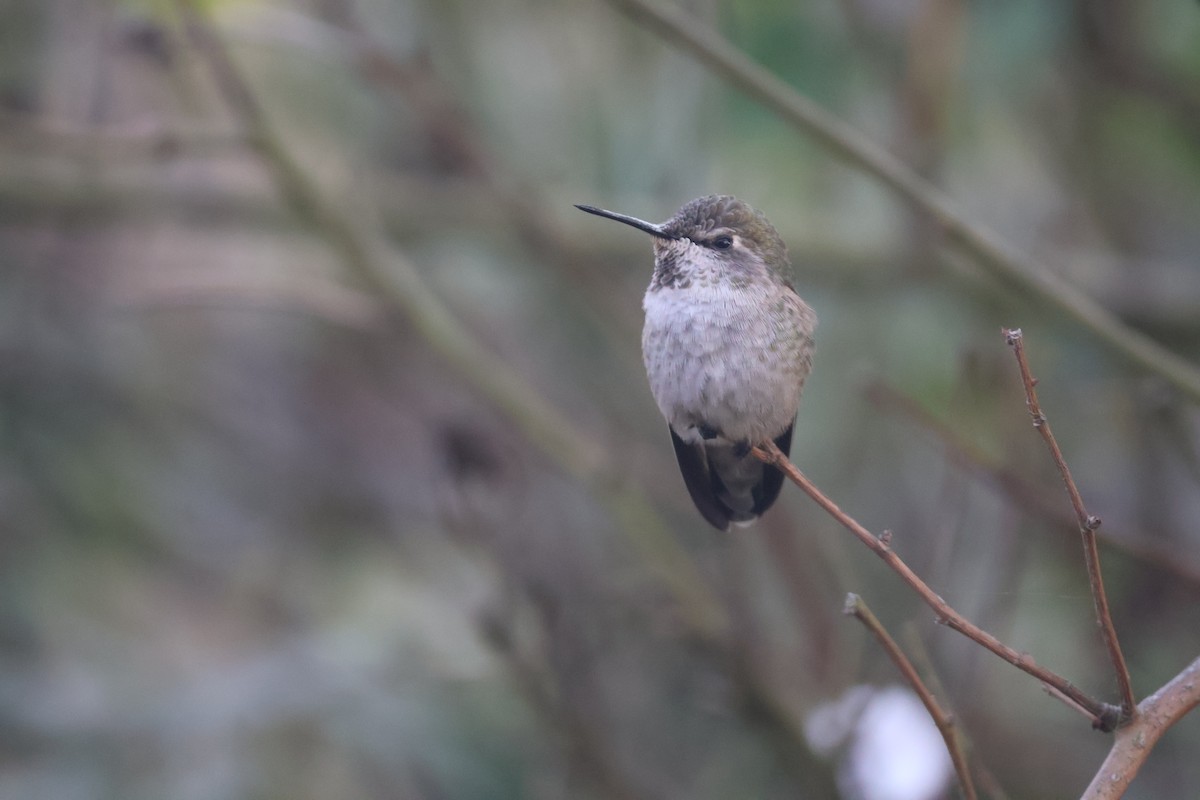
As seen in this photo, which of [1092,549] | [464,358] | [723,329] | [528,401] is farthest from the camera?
[528,401]

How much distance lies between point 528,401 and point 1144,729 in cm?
234

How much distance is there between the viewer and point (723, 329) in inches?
80.5

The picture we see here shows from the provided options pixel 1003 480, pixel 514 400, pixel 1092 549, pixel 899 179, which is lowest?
pixel 1092 549

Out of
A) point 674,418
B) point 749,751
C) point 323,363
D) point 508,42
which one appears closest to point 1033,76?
point 508,42

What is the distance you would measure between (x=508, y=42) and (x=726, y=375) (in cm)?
317

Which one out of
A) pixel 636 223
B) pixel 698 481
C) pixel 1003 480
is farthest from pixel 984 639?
pixel 1003 480

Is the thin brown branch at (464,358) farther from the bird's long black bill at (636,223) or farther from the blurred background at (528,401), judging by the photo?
the bird's long black bill at (636,223)

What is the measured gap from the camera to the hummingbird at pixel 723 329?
2021mm

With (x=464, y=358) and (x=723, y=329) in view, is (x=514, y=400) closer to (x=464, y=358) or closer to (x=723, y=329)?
(x=464, y=358)

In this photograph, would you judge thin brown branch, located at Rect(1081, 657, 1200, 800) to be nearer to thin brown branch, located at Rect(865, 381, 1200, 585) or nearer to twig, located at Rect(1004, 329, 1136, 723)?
twig, located at Rect(1004, 329, 1136, 723)

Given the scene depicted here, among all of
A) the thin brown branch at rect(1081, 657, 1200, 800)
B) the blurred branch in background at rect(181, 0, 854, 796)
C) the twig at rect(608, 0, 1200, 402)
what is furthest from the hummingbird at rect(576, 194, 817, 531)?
the blurred branch in background at rect(181, 0, 854, 796)

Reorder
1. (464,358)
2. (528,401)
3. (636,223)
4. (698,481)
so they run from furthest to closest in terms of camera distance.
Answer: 1. (528,401)
2. (464,358)
3. (698,481)
4. (636,223)

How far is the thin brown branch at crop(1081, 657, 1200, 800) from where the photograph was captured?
1278 mm

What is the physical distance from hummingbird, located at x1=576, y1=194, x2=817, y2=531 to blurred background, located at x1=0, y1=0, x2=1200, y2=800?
68 cm
